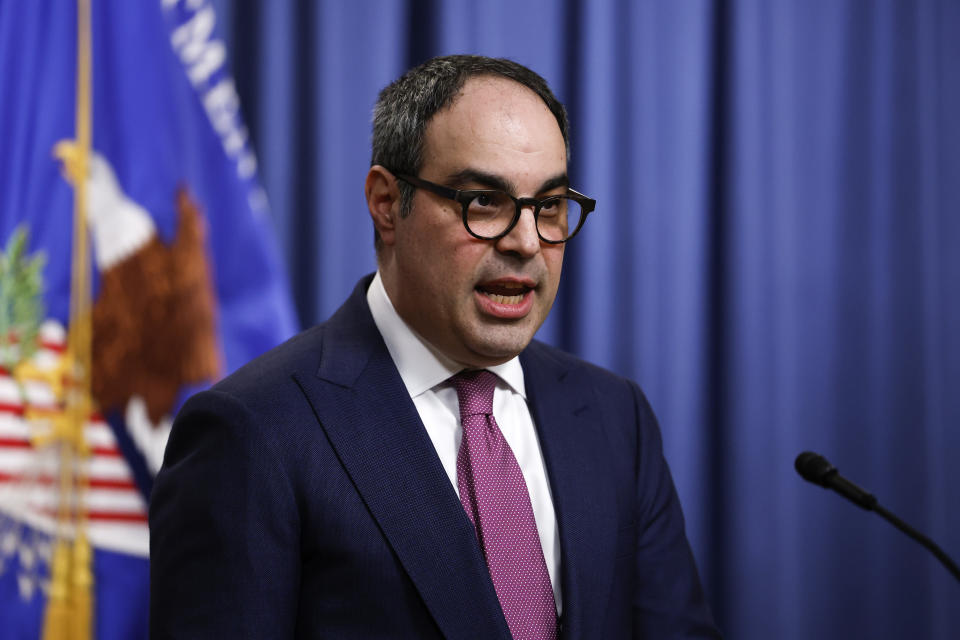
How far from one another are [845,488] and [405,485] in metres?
0.61

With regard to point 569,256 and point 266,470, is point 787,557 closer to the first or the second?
point 569,256

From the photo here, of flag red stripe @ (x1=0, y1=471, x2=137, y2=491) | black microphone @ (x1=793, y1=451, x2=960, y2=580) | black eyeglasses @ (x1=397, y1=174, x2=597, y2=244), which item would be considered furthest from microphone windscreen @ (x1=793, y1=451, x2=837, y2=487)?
flag red stripe @ (x1=0, y1=471, x2=137, y2=491)

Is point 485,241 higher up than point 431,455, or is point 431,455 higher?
point 485,241

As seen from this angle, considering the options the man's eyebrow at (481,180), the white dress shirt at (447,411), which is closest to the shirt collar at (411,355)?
the white dress shirt at (447,411)

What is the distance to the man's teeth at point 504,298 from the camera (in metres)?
1.19


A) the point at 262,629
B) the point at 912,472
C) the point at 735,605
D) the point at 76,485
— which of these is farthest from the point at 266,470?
the point at 912,472

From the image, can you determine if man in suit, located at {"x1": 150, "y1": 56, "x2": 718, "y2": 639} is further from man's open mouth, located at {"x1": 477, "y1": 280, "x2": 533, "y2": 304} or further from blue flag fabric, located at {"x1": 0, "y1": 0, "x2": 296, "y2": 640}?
blue flag fabric, located at {"x1": 0, "y1": 0, "x2": 296, "y2": 640}

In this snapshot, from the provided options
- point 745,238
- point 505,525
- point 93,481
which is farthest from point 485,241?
point 745,238

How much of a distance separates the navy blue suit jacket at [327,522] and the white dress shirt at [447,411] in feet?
0.09

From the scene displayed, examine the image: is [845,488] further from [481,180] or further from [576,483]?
[481,180]

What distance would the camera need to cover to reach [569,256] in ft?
8.41

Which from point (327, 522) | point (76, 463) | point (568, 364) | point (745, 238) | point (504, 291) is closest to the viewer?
point (327, 522)

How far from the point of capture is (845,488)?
1.25 meters

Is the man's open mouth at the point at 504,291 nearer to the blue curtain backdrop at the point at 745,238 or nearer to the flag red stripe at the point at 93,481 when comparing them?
the flag red stripe at the point at 93,481
